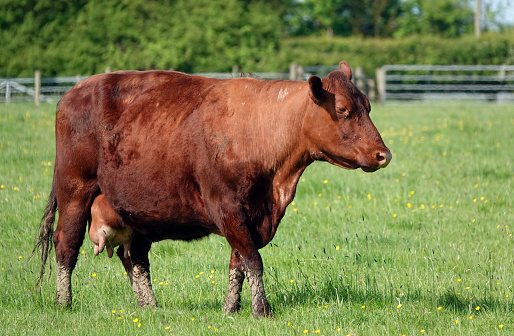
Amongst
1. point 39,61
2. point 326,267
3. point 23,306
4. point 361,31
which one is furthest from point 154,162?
point 361,31

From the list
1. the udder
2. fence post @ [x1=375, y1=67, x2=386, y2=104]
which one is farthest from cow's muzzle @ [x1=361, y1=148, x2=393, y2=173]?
fence post @ [x1=375, y1=67, x2=386, y2=104]

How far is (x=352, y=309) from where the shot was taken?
Answer: 193 inches

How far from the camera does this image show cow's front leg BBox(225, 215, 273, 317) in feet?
15.3

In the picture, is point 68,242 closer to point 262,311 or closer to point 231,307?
point 231,307

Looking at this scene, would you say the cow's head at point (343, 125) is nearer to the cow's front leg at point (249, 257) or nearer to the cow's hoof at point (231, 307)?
the cow's front leg at point (249, 257)

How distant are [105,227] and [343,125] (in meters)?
2.18

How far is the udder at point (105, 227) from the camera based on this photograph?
5.37m

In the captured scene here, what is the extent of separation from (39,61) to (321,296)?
2450 cm

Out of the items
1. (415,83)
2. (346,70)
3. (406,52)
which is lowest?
(415,83)

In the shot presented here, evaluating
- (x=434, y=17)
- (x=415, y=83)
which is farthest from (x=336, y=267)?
(x=434, y=17)

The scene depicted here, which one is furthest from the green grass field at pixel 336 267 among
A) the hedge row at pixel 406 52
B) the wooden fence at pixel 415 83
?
the hedge row at pixel 406 52

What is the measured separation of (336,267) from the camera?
611 cm

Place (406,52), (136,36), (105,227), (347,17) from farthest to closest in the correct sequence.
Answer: (347,17) → (406,52) → (136,36) → (105,227)

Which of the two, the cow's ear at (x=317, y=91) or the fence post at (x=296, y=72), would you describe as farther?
the fence post at (x=296, y=72)
